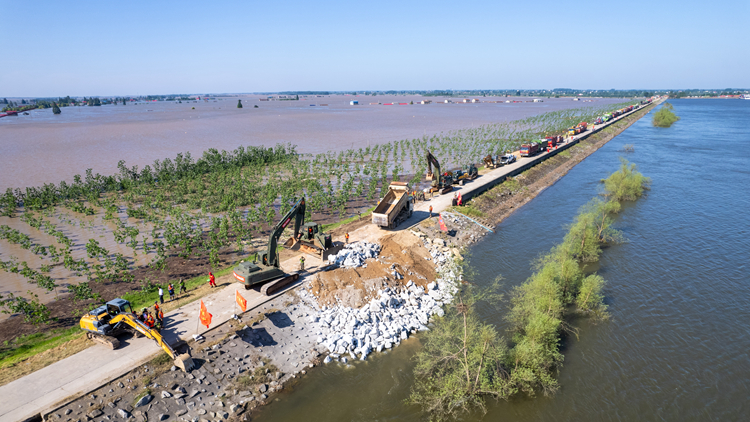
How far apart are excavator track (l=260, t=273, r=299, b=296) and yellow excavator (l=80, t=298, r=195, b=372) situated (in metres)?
5.34

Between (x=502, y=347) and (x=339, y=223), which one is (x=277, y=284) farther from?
(x=339, y=223)

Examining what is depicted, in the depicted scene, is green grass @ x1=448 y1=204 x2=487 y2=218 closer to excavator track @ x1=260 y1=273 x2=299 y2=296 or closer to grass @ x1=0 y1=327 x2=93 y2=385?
excavator track @ x1=260 y1=273 x2=299 y2=296

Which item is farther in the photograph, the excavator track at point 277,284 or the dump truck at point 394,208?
the dump truck at point 394,208

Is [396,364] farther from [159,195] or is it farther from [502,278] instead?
[159,195]

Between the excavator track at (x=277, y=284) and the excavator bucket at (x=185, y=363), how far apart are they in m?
5.45

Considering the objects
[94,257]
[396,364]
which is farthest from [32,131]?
[396,364]

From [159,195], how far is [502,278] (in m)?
35.1

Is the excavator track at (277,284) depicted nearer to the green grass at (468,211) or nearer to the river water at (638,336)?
the river water at (638,336)

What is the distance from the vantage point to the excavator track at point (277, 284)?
66.5 ft

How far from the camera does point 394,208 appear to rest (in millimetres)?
29766

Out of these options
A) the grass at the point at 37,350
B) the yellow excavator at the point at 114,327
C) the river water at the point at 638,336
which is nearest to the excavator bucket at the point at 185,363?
the yellow excavator at the point at 114,327

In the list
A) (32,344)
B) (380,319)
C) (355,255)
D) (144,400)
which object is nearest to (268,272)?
(355,255)

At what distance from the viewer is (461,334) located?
18109 millimetres

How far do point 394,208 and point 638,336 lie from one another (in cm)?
1735
